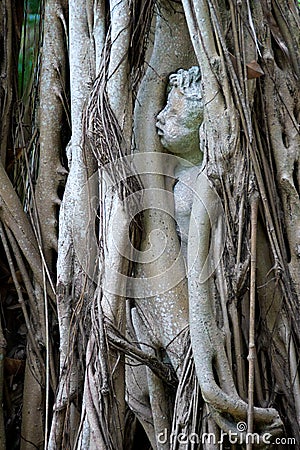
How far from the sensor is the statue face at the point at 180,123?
5.88 feet

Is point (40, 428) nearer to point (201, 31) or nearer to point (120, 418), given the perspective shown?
point (120, 418)

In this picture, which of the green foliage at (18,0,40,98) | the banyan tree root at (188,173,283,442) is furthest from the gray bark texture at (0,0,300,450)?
the green foliage at (18,0,40,98)

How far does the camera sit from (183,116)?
1796 millimetres

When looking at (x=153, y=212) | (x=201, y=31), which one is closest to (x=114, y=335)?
(x=153, y=212)

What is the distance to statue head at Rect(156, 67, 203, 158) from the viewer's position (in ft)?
5.88

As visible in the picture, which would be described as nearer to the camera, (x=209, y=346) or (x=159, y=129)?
(x=209, y=346)

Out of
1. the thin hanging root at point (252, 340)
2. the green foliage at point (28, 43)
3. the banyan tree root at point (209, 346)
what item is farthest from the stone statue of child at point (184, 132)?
the green foliage at point (28, 43)

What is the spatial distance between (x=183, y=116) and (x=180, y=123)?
0.8 inches

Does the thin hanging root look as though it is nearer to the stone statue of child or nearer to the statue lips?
the stone statue of child

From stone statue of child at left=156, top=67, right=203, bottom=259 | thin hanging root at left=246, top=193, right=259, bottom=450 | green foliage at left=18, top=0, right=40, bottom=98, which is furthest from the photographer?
green foliage at left=18, top=0, right=40, bottom=98

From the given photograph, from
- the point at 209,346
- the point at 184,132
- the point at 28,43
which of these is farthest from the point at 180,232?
the point at 28,43

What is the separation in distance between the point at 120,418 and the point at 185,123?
0.72m

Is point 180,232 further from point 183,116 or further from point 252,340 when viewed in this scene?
point 252,340

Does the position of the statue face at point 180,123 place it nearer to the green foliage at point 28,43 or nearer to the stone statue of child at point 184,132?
the stone statue of child at point 184,132
